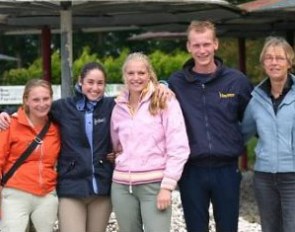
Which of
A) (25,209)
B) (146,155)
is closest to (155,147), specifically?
(146,155)

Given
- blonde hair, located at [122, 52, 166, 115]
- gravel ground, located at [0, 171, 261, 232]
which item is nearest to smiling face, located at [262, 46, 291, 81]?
blonde hair, located at [122, 52, 166, 115]

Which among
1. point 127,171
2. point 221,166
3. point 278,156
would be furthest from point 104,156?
point 278,156

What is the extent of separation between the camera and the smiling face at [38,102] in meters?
5.75

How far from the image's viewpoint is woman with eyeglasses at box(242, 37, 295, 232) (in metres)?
5.39

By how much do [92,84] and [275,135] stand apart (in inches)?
56.5

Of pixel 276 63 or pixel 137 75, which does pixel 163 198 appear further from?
pixel 276 63

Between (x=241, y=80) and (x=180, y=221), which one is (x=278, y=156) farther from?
(x=180, y=221)

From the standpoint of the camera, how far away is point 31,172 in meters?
5.68

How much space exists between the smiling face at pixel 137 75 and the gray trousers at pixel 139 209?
2.36 feet

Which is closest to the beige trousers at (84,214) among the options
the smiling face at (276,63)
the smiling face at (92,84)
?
the smiling face at (92,84)

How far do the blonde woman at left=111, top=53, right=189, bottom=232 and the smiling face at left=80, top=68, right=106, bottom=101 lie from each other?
0.93 feet

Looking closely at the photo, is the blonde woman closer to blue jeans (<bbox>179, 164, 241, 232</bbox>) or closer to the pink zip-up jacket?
the pink zip-up jacket

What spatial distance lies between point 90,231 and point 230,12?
136 inches

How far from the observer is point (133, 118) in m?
5.47
